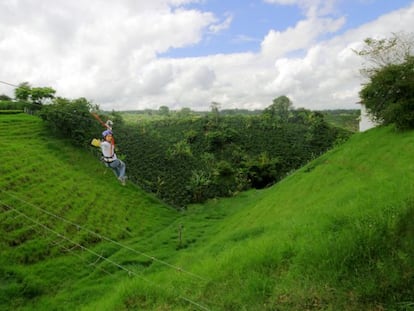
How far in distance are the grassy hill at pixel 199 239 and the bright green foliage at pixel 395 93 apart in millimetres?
1211

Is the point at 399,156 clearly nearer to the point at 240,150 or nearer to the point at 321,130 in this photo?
the point at 240,150

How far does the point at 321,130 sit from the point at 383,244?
45.9 meters

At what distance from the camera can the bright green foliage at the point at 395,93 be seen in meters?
17.9

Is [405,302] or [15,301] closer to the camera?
[405,302]

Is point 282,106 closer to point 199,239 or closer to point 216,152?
point 216,152

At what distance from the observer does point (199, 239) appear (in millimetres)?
21078

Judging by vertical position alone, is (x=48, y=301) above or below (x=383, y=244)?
below

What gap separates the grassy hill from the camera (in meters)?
5.77

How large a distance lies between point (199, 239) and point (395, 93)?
640 inches

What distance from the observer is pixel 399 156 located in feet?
49.2

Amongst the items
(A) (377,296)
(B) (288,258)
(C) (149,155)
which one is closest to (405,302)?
(A) (377,296)

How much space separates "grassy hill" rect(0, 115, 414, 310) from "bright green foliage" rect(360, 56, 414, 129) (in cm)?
121

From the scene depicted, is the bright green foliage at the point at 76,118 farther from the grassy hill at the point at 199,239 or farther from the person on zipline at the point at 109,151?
the person on zipline at the point at 109,151

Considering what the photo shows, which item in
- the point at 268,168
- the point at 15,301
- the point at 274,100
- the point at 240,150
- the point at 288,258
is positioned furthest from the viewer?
the point at 274,100
